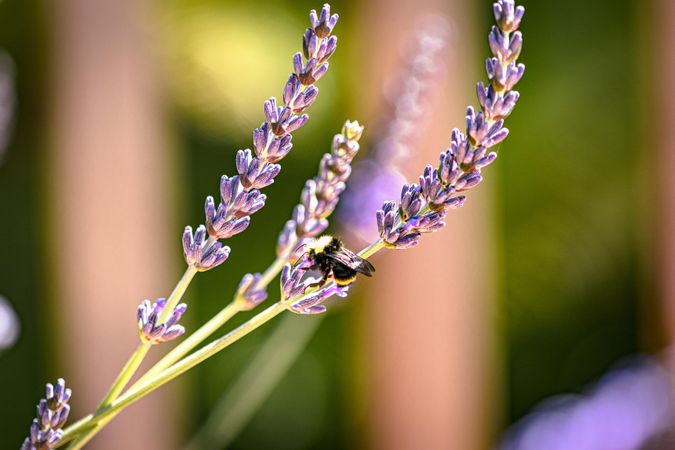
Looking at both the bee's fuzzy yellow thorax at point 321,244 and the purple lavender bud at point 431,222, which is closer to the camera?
the purple lavender bud at point 431,222

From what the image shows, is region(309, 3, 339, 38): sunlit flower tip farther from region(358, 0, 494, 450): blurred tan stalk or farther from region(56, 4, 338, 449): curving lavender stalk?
region(358, 0, 494, 450): blurred tan stalk

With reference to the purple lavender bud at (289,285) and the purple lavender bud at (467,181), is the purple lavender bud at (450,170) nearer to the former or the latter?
the purple lavender bud at (467,181)

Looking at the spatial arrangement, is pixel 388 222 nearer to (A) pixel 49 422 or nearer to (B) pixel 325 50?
(B) pixel 325 50

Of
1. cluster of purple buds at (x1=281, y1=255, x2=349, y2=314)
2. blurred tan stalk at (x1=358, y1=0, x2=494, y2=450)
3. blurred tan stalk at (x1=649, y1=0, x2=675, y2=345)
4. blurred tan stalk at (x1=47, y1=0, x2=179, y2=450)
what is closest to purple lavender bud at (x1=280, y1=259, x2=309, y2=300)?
cluster of purple buds at (x1=281, y1=255, x2=349, y2=314)

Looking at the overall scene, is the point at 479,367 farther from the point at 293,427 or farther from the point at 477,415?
the point at 293,427

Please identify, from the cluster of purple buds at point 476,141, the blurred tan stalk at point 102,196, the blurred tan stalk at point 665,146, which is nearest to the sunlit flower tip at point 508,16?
the cluster of purple buds at point 476,141

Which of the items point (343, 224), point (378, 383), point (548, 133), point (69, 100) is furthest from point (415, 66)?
point (548, 133)

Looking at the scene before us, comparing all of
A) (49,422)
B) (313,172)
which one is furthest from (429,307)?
(49,422)
